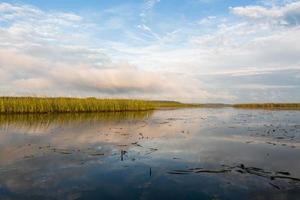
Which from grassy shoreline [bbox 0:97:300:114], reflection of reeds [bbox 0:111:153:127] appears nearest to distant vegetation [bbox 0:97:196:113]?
grassy shoreline [bbox 0:97:300:114]

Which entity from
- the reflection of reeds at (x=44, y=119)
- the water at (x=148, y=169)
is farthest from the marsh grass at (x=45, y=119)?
the water at (x=148, y=169)

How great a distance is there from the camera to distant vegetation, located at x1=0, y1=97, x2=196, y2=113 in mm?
30781

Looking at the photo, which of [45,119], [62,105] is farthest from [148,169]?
[62,105]

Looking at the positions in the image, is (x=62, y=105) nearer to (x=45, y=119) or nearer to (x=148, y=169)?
(x=45, y=119)

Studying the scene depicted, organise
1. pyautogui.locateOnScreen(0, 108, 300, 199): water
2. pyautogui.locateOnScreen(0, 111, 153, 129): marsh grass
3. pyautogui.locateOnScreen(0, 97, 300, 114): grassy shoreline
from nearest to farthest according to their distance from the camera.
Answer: pyautogui.locateOnScreen(0, 108, 300, 199): water → pyautogui.locateOnScreen(0, 111, 153, 129): marsh grass → pyautogui.locateOnScreen(0, 97, 300, 114): grassy shoreline

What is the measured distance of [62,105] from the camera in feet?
113

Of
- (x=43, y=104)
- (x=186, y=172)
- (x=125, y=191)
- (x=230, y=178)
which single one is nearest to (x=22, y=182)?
(x=125, y=191)

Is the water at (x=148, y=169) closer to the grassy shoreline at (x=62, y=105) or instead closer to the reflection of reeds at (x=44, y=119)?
the reflection of reeds at (x=44, y=119)

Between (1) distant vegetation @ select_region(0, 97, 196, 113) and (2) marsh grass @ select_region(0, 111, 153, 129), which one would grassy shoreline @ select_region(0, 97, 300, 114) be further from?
(2) marsh grass @ select_region(0, 111, 153, 129)

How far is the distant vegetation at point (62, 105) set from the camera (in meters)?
30.8

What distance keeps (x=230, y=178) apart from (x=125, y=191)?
2660mm

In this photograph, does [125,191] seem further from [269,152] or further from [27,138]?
[27,138]

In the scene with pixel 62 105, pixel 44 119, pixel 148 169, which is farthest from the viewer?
pixel 62 105

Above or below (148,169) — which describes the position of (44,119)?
Result: above
